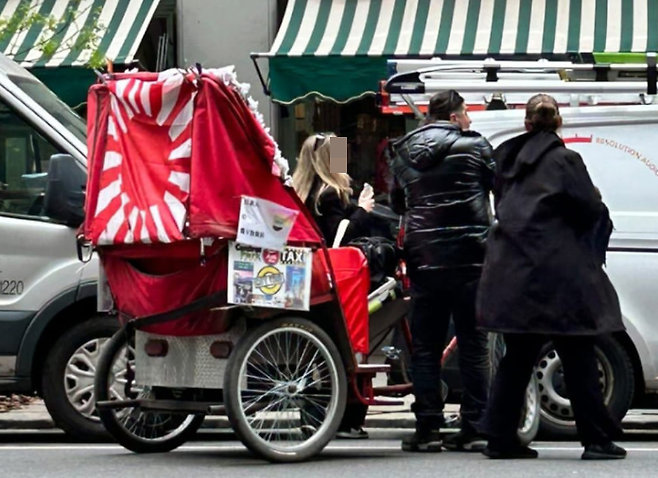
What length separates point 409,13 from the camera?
16.2 meters

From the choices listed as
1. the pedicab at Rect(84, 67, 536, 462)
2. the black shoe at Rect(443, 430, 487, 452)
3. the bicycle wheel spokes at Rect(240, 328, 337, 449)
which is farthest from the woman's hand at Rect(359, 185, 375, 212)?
the black shoe at Rect(443, 430, 487, 452)

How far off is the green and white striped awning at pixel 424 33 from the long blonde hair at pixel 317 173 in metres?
5.19

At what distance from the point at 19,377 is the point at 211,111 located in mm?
2609

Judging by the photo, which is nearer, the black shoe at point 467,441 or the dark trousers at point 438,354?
the dark trousers at point 438,354

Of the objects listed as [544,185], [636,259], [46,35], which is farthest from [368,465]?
[46,35]

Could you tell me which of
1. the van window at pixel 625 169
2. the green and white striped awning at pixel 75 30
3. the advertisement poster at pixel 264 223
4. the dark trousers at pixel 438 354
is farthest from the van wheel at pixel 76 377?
the green and white striped awning at pixel 75 30

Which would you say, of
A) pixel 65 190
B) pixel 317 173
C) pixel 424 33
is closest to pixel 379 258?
pixel 317 173

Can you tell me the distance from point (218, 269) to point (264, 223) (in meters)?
0.33

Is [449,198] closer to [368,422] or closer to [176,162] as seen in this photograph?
[176,162]

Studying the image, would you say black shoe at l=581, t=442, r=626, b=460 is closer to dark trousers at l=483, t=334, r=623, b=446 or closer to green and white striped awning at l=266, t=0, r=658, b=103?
dark trousers at l=483, t=334, r=623, b=446

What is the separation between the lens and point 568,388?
8.52m

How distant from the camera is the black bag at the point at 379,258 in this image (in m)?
9.32

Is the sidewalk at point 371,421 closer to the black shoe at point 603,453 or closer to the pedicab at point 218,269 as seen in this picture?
the pedicab at point 218,269

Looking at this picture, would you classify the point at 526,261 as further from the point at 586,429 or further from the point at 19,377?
the point at 19,377
